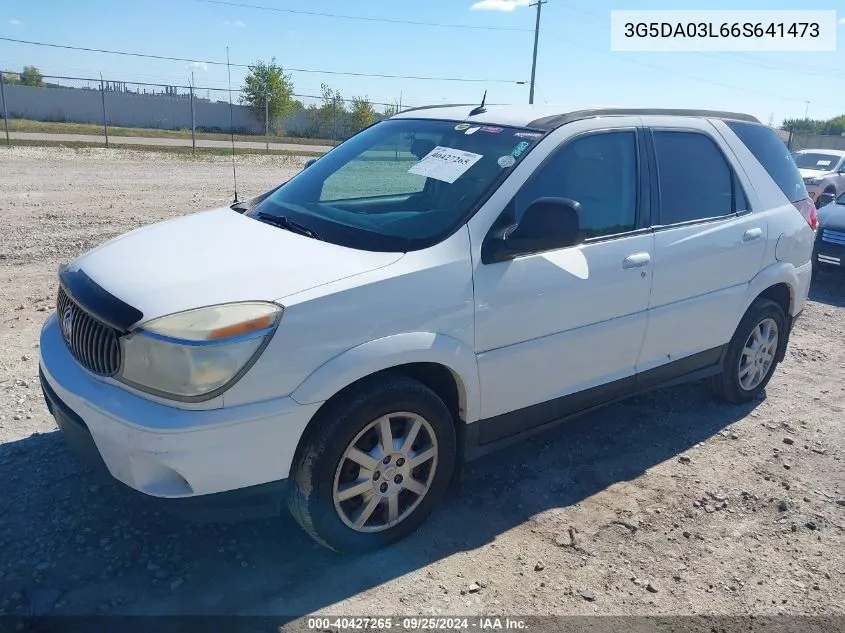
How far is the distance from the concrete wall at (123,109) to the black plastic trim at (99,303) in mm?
38972

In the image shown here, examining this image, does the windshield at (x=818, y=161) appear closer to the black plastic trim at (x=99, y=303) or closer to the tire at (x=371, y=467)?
the tire at (x=371, y=467)

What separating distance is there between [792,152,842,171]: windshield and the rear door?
529 inches

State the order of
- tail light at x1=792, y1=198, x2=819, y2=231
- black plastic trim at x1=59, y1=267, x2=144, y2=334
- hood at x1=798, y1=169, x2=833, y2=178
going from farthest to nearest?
1. hood at x1=798, y1=169, x2=833, y2=178
2. tail light at x1=792, y1=198, x2=819, y2=231
3. black plastic trim at x1=59, y1=267, x2=144, y2=334

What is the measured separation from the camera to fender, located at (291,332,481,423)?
2662 mm

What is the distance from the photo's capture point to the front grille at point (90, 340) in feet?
8.73

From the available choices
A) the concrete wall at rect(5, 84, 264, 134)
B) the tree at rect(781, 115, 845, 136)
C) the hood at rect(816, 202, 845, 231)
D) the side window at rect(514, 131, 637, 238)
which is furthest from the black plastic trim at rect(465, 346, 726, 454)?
the tree at rect(781, 115, 845, 136)

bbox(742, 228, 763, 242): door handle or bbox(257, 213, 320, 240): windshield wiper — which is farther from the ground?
bbox(257, 213, 320, 240): windshield wiper

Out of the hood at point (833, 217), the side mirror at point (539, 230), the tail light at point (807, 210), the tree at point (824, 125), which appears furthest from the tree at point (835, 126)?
the side mirror at point (539, 230)

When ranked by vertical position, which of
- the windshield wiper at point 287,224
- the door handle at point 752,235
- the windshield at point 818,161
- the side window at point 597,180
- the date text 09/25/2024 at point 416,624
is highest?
the windshield at point 818,161

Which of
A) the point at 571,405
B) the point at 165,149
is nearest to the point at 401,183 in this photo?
the point at 571,405

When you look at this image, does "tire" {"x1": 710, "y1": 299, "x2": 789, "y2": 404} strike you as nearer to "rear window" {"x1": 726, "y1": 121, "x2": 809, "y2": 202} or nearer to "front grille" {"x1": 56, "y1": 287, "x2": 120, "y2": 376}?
"rear window" {"x1": 726, "y1": 121, "x2": 809, "y2": 202}

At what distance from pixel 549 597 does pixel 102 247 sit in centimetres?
267

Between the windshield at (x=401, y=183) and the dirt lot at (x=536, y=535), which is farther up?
the windshield at (x=401, y=183)

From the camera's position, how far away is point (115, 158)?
1983 cm
